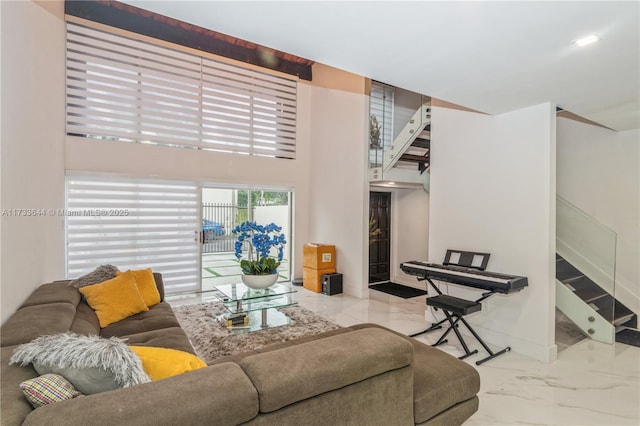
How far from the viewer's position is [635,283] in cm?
436

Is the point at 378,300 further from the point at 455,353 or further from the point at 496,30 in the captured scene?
the point at 496,30

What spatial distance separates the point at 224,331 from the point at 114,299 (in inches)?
49.0

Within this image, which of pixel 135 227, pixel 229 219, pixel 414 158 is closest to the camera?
pixel 135 227

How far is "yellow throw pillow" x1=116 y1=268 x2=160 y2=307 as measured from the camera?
3.32m

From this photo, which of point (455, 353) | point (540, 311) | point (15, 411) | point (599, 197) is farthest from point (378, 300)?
point (15, 411)

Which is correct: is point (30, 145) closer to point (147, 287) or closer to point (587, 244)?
point (147, 287)

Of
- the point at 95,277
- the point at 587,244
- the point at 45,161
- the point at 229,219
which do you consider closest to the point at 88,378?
the point at 95,277

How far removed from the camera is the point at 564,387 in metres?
2.72

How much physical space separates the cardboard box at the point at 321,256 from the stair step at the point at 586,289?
3.33 m

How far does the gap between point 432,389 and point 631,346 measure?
341 centimetres

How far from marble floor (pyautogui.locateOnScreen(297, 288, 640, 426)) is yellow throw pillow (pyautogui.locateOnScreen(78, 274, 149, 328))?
2901mm

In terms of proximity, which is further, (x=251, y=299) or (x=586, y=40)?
(x=251, y=299)

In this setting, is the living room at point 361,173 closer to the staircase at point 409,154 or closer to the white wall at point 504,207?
the white wall at point 504,207

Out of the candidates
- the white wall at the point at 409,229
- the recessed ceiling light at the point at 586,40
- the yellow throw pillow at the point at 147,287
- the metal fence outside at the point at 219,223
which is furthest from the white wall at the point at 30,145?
the white wall at the point at 409,229
